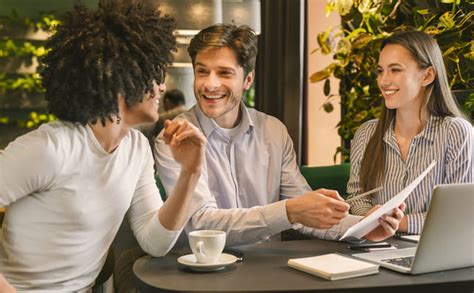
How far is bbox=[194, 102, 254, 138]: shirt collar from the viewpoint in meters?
2.31

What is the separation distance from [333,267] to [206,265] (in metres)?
0.30

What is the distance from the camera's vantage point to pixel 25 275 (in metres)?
1.66

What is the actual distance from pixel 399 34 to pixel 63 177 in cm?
146

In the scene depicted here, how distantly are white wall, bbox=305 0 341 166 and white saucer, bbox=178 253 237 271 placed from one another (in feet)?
8.24

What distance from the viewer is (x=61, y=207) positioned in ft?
5.45

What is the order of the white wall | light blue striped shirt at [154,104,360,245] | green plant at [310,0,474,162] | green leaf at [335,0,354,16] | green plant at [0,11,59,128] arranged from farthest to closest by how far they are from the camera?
1. the white wall
2. green plant at [0,11,59,128]
3. green leaf at [335,0,354,16]
4. green plant at [310,0,474,162]
5. light blue striped shirt at [154,104,360,245]

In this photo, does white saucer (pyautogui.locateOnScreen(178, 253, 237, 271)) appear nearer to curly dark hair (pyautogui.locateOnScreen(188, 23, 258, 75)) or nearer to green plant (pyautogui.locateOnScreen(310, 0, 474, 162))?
curly dark hair (pyautogui.locateOnScreen(188, 23, 258, 75))

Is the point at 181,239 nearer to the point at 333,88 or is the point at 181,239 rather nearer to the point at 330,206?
the point at 330,206

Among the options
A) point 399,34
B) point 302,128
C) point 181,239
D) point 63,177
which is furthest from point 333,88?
point 63,177

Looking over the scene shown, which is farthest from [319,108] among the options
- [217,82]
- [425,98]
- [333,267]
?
[333,267]

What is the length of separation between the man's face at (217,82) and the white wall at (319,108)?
1.77 m

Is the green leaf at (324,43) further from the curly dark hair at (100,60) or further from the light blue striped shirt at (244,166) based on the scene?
the curly dark hair at (100,60)

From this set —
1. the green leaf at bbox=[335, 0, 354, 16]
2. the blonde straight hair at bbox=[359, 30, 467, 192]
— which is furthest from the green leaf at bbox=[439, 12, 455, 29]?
the green leaf at bbox=[335, 0, 354, 16]

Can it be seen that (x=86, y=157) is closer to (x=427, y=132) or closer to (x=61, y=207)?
(x=61, y=207)
